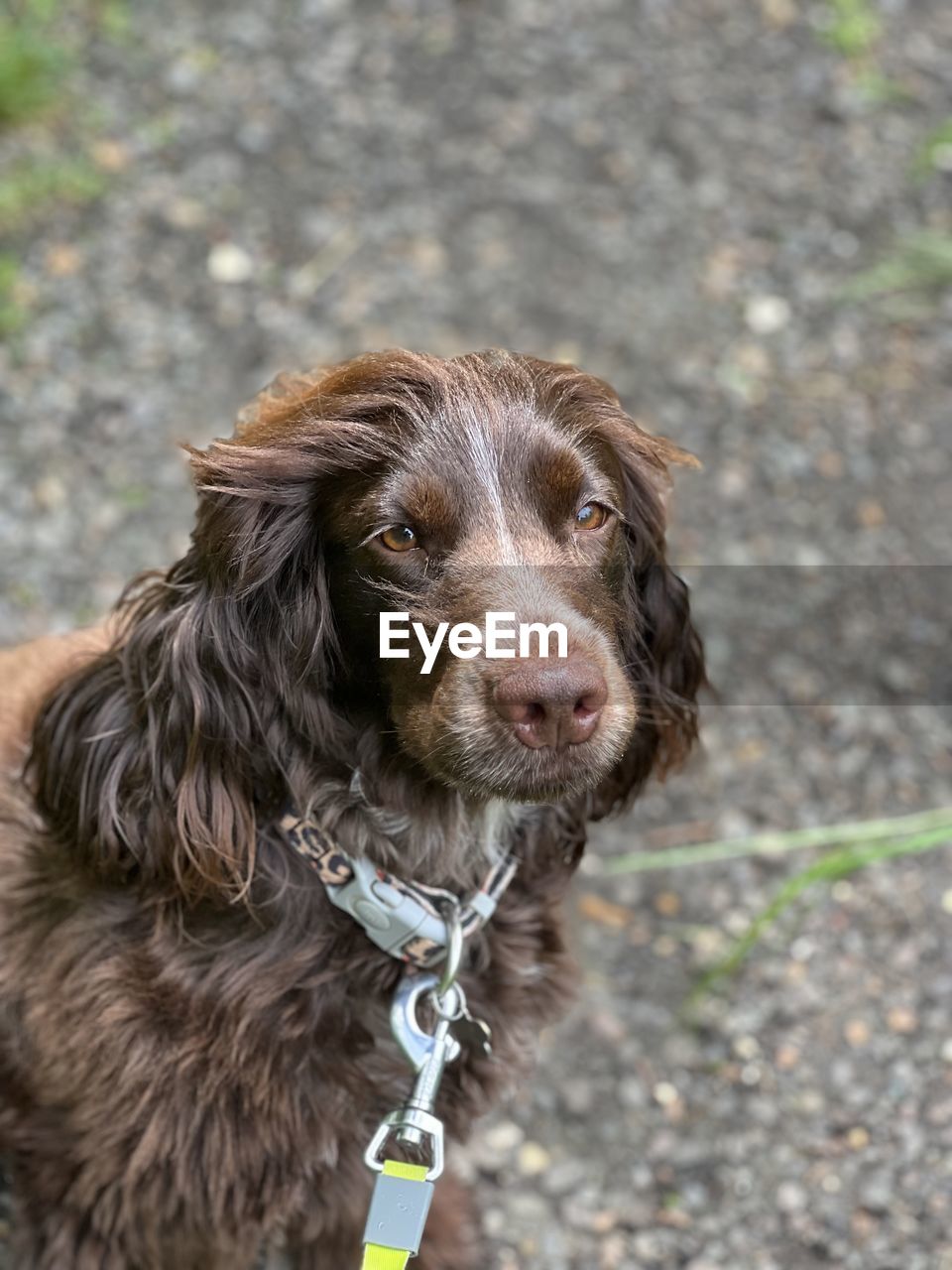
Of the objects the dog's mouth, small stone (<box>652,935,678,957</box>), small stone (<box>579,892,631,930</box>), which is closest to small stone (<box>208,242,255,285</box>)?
small stone (<box>579,892,631,930</box>)

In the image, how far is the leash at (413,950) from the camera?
2.13m

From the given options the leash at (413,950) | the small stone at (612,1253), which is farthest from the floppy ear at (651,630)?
the small stone at (612,1253)

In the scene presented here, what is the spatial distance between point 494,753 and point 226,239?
3.52 m

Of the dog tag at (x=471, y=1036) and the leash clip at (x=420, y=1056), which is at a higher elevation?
the leash clip at (x=420, y=1056)

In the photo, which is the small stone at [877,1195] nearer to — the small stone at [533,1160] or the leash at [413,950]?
the small stone at [533,1160]

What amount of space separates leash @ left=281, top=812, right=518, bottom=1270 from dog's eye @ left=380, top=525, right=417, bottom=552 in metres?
0.51

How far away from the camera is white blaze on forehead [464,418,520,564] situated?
2150mm

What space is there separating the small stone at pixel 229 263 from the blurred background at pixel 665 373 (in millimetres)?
10

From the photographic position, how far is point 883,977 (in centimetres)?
362

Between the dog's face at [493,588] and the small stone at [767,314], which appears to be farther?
the small stone at [767,314]

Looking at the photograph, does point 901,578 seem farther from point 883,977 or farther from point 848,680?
point 883,977

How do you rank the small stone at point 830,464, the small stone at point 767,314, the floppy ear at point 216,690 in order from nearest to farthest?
the floppy ear at point 216,690
the small stone at point 830,464
the small stone at point 767,314

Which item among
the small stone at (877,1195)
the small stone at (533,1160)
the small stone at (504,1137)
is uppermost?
the small stone at (877,1195)

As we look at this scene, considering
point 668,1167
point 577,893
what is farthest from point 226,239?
point 668,1167
